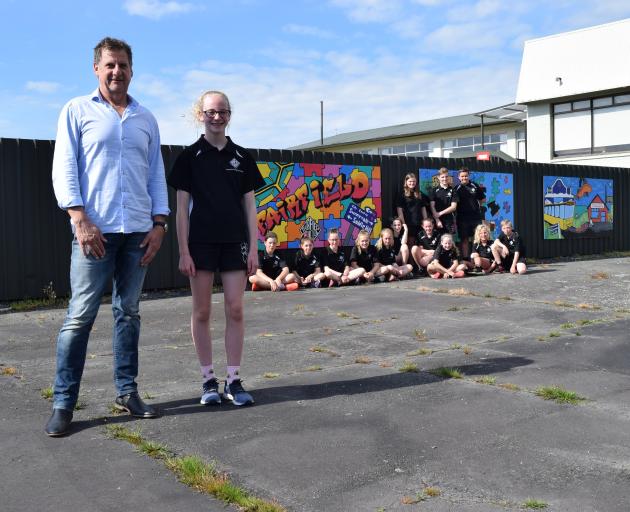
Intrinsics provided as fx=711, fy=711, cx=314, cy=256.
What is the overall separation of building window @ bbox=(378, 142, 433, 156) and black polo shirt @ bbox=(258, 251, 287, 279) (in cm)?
3544

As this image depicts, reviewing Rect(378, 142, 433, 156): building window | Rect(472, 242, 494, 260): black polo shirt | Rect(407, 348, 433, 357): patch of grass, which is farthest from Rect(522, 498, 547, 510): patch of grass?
Rect(378, 142, 433, 156): building window

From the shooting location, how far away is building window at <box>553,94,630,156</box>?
80.1 ft

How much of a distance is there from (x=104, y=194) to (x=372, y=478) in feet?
7.18

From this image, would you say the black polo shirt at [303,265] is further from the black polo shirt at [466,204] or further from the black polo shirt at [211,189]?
the black polo shirt at [211,189]

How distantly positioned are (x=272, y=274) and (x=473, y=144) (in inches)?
1380

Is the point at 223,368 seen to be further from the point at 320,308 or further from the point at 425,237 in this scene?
the point at 425,237

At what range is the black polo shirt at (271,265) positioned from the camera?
11.5 meters

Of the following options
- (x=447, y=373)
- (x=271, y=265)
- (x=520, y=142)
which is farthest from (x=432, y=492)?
(x=520, y=142)

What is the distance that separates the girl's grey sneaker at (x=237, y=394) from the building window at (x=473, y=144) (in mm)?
39712

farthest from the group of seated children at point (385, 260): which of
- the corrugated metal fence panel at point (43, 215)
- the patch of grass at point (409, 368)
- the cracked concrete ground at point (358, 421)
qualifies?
the patch of grass at point (409, 368)

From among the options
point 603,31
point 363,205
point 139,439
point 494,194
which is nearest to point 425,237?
point 363,205

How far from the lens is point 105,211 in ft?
13.4

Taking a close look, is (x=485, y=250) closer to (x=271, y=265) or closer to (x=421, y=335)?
(x=271, y=265)

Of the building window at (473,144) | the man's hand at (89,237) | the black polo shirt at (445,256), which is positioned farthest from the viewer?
the building window at (473,144)
